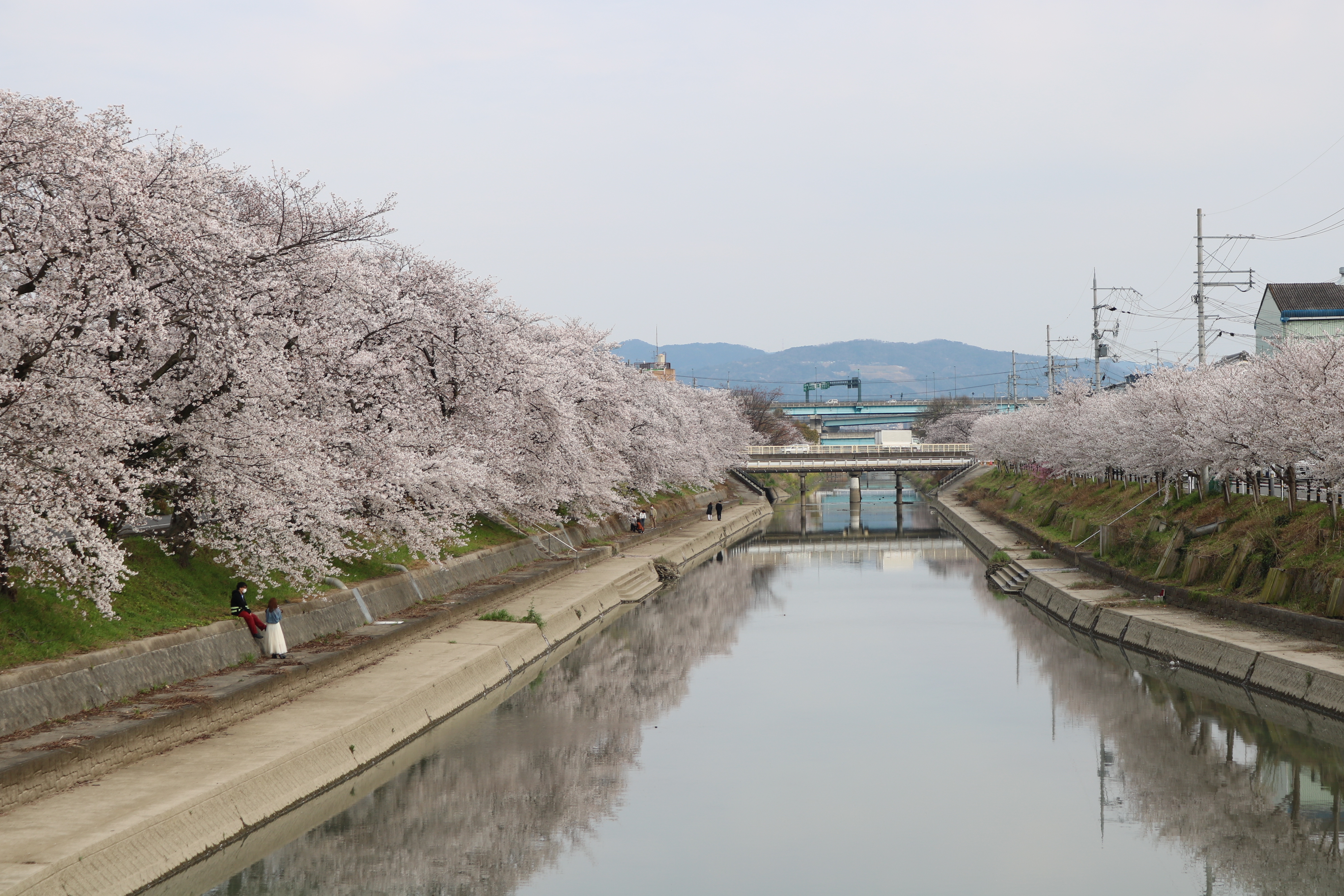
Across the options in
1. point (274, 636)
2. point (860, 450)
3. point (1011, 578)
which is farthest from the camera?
point (860, 450)

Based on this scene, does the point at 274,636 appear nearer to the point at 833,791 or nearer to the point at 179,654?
the point at 179,654

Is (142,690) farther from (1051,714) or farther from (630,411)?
(630,411)

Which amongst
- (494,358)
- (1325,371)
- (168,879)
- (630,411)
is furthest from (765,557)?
(168,879)

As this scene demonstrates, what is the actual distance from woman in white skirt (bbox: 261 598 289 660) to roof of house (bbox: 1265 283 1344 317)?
89.7 meters

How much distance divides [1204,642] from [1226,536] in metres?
10.2

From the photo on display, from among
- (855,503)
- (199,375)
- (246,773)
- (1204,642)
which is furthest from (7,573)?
(855,503)

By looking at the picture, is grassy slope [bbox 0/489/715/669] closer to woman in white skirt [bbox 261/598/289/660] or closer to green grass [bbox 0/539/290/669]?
green grass [bbox 0/539/290/669]

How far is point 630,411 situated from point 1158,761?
128 feet

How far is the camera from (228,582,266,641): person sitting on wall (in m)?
25.0

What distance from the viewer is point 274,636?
25703mm

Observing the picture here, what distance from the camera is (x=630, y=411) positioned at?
200 ft

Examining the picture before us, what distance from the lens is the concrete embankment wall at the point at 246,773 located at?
14.6 m

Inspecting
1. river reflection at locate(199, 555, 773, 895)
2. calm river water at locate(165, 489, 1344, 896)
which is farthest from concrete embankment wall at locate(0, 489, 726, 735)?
river reflection at locate(199, 555, 773, 895)

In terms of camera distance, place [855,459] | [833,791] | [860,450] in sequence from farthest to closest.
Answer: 1. [860,450]
2. [855,459]
3. [833,791]
